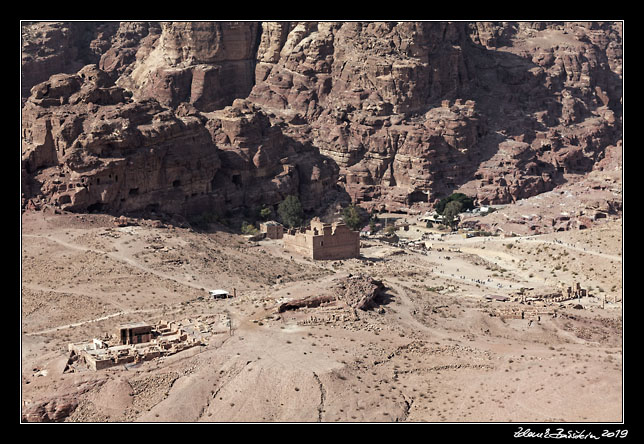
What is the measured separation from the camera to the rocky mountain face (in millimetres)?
112062

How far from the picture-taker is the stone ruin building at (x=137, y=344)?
70.7 meters

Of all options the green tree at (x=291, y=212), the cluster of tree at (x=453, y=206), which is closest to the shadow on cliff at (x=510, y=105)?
the cluster of tree at (x=453, y=206)

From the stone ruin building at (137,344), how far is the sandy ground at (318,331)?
38.4 inches

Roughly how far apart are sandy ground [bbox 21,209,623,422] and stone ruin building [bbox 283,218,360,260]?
60.9 inches

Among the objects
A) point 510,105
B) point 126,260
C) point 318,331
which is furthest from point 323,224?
point 510,105

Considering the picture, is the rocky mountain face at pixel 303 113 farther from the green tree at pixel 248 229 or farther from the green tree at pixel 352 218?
the green tree at pixel 352 218

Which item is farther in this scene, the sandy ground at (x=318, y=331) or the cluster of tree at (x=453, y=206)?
the cluster of tree at (x=453, y=206)

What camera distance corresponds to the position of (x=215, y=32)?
155 metres

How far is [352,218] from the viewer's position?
123 metres

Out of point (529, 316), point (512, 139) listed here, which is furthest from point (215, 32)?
point (529, 316)

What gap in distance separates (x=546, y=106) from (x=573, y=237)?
161 feet

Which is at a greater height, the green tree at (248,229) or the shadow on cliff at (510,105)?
the shadow on cliff at (510,105)

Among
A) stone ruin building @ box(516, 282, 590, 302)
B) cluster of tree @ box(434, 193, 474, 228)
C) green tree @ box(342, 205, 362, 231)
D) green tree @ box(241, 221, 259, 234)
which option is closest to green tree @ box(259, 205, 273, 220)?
green tree @ box(241, 221, 259, 234)

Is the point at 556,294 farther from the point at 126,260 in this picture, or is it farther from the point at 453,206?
the point at 453,206
